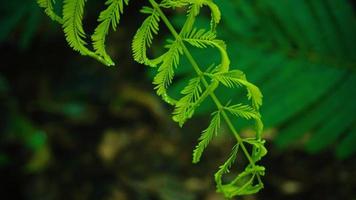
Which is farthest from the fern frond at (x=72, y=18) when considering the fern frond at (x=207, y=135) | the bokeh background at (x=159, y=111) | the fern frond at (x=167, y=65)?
the bokeh background at (x=159, y=111)

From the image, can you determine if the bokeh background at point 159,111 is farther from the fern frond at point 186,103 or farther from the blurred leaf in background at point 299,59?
the fern frond at point 186,103

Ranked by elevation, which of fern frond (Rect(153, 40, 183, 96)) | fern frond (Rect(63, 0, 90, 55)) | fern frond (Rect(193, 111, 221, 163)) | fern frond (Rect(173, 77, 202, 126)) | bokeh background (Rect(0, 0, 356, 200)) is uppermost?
fern frond (Rect(63, 0, 90, 55))

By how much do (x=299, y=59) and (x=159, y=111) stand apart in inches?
40.6

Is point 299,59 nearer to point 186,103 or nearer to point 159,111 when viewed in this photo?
point 159,111

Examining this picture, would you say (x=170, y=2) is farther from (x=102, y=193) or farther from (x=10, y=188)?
(x=10, y=188)

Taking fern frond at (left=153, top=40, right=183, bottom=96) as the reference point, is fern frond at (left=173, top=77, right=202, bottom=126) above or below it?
below

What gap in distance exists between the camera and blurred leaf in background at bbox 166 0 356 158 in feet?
5.78

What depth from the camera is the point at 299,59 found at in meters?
1.85

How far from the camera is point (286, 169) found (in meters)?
2.29

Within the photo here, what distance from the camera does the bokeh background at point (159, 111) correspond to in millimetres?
1796

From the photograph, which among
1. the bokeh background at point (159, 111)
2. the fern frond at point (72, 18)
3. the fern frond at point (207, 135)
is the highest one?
the fern frond at point (72, 18)

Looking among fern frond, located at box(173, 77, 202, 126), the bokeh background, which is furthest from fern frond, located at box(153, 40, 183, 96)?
the bokeh background

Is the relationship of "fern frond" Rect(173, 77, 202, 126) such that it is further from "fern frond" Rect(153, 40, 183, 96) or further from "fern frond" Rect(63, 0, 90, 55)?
"fern frond" Rect(63, 0, 90, 55)

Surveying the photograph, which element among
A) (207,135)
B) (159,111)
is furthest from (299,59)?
(207,135)
